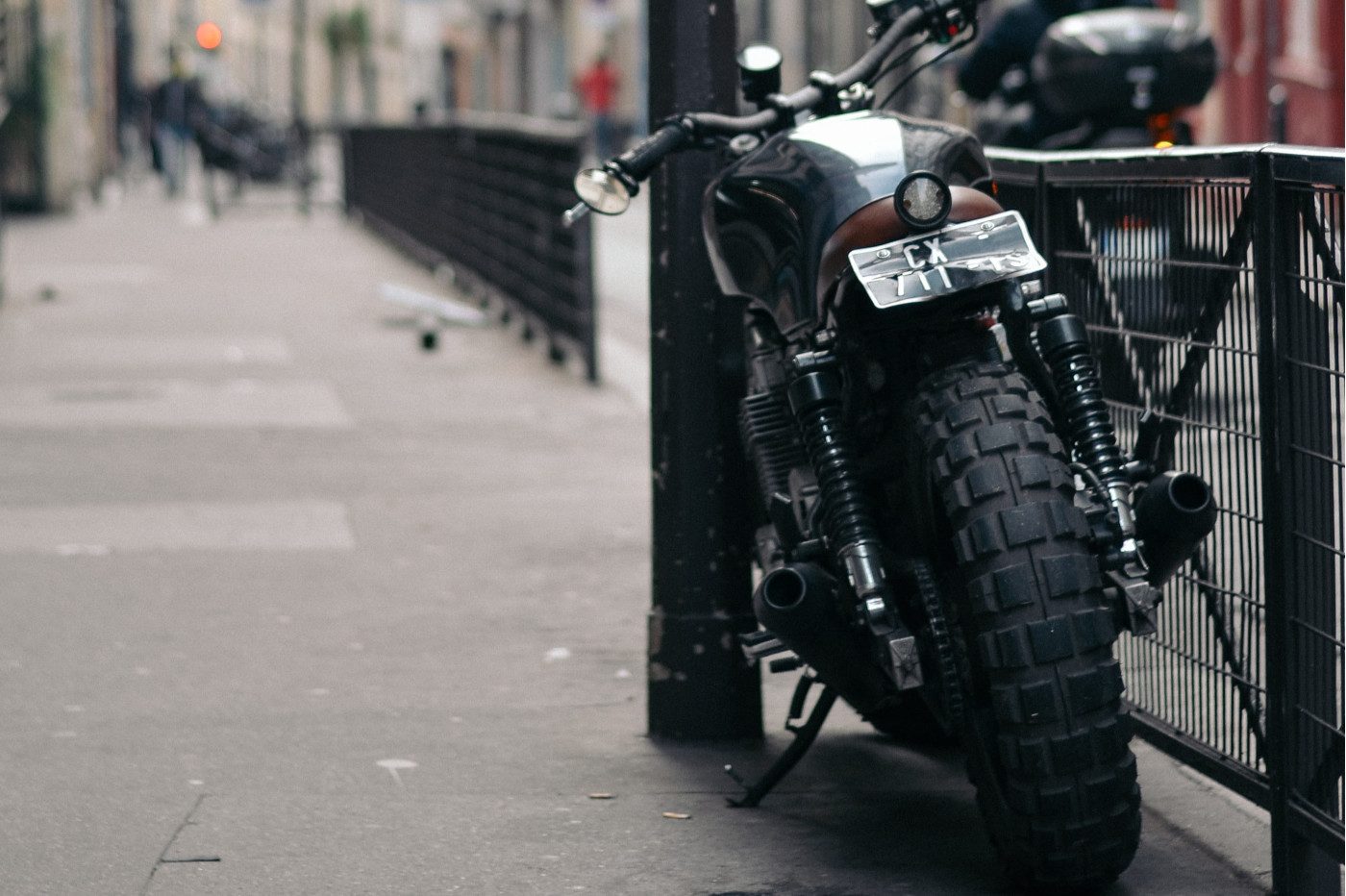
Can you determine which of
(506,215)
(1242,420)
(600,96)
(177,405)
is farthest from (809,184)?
(600,96)

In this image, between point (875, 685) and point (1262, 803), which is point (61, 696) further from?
point (1262, 803)

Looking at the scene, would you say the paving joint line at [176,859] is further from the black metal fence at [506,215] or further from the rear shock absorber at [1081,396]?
the black metal fence at [506,215]

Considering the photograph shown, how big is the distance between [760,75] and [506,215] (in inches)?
402

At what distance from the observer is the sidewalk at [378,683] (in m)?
4.27

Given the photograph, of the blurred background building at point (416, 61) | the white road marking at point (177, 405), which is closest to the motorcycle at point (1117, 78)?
the blurred background building at point (416, 61)

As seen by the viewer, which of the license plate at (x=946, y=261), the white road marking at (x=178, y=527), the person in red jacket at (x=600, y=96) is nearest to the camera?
the license plate at (x=946, y=261)

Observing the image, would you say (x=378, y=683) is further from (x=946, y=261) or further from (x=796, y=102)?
(x=946, y=261)

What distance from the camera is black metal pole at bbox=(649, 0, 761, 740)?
5.00 m

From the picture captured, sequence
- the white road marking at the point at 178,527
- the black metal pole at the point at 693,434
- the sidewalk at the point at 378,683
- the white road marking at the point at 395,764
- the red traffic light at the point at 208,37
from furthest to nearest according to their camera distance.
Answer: the red traffic light at the point at 208,37 < the white road marking at the point at 178,527 < the black metal pole at the point at 693,434 < the white road marking at the point at 395,764 < the sidewalk at the point at 378,683

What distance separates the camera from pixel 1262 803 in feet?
13.2

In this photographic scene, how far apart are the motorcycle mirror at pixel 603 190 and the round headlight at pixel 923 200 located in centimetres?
70

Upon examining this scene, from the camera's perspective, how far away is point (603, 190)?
4449mm

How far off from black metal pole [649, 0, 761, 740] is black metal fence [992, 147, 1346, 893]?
723 mm

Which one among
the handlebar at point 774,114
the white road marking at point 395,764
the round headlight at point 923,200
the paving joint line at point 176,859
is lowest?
the paving joint line at point 176,859
